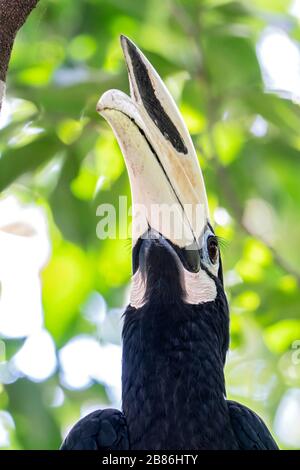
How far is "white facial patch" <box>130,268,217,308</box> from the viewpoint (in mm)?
2590

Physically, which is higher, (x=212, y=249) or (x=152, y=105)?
(x=152, y=105)

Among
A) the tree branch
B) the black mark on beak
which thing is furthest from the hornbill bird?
the tree branch

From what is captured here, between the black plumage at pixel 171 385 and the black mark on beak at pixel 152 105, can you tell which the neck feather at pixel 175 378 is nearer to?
the black plumage at pixel 171 385

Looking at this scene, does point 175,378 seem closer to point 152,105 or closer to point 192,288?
point 192,288

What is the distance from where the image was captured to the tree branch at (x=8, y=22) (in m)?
1.91

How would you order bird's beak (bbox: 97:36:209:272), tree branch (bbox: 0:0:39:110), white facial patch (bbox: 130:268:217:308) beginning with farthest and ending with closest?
white facial patch (bbox: 130:268:217:308), bird's beak (bbox: 97:36:209:272), tree branch (bbox: 0:0:39:110)

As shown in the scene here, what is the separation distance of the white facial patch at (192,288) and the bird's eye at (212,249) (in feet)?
0.20

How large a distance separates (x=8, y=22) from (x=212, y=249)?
98 cm

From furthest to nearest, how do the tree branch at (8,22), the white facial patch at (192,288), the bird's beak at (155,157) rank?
the white facial patch at (192,288), the bird's beak at (155,157), the tree branch at (8,22)

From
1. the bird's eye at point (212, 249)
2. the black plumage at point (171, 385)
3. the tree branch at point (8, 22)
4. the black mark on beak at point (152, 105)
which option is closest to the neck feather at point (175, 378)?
the black plumage at point (171, 385)

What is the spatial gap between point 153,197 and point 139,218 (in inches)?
3.5

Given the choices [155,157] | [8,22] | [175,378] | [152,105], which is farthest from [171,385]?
[8,22]

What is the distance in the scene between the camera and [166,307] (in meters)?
2.56

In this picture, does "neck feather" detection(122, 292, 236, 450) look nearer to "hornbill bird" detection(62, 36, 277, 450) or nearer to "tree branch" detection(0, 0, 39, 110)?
"hornbill bird" detection(62, 36, 277, 450)
